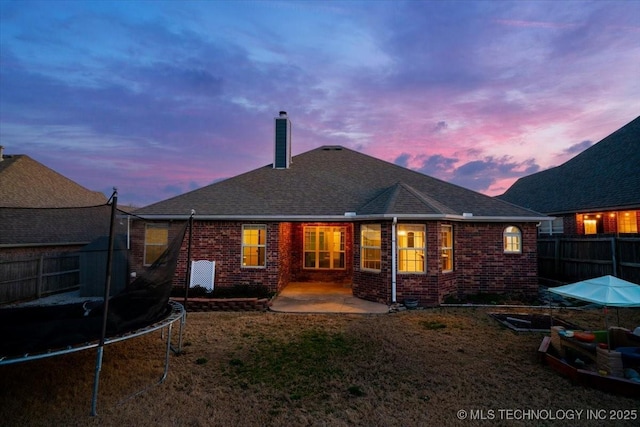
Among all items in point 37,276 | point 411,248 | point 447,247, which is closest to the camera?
point 411,248

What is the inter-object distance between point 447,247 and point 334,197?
4.57 m

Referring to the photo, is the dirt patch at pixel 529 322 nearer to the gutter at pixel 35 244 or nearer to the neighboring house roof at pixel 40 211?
the neighboring house roof at pixel 40 211

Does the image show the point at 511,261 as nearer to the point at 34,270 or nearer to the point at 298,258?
the point at 298,258

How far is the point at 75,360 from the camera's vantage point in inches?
222

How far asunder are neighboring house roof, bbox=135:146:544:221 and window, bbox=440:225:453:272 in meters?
0.55

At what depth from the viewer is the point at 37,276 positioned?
449 inches

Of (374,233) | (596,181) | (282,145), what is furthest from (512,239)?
(282,145)

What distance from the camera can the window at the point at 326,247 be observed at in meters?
13.9

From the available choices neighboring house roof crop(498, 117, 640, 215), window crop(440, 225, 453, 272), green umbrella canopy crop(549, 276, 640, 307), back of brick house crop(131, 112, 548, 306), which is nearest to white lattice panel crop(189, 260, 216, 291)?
back of brick house crop(131, 112, 548, 306)

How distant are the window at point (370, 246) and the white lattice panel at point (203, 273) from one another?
5.40 metres

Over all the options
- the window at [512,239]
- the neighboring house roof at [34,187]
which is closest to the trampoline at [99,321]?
the window at [512,239]

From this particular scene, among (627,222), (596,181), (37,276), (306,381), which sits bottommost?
(306,381)

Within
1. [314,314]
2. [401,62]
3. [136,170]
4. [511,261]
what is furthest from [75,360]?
[136,170]

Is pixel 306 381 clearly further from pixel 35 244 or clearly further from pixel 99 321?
pixel 35 244
